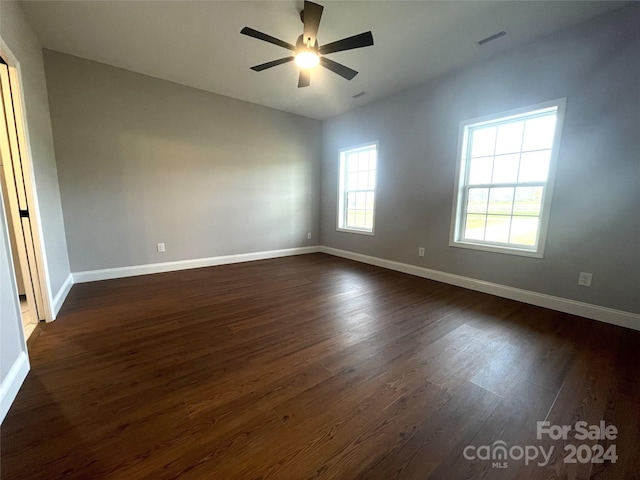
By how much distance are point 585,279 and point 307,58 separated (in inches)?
140

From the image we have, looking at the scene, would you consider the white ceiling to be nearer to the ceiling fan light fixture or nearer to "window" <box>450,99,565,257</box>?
the ceiling fan light fixture

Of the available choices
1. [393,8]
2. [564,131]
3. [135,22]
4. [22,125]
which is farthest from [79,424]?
[564,131]

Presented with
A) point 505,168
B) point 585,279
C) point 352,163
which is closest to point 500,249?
point 585,279

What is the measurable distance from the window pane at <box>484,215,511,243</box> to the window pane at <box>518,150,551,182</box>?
1.62ft

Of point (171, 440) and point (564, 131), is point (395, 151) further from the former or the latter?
point (171, 440)

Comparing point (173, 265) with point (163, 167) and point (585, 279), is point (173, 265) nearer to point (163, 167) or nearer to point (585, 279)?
point (163, 167)

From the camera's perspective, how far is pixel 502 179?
10.0 ft

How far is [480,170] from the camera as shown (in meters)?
3.24

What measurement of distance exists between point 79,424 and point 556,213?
4.16m

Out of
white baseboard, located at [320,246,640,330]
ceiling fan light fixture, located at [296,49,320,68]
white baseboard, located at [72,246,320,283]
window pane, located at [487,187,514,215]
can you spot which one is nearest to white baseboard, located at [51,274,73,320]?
white baseboard, located at [72,246,320,283]

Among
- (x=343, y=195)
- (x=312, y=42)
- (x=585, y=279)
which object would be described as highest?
(x=312, y=42)

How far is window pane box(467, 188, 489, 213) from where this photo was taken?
10.6 feet

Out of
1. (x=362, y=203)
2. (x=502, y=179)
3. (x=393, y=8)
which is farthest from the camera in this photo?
(x=362, y=203)

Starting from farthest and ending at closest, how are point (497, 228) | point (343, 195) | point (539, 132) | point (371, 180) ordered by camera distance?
point (343, 195)
point (371, 180)
point (497, 228)
point (539, 132)
